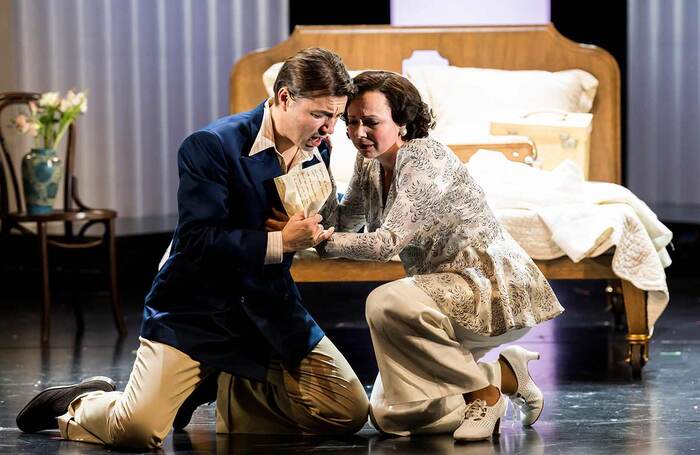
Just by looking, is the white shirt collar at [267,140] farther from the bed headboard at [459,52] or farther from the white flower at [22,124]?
the bed headboard at [459,52]

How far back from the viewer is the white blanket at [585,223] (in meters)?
3.47

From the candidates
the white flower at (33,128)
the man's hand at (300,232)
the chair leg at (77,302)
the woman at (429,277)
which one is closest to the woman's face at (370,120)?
the woman at (429,277)

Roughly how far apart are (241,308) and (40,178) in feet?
5.91

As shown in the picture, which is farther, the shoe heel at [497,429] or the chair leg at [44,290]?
the chair leg at [44,290]

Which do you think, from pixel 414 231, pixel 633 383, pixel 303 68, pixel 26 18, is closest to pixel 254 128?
pixel 303 68

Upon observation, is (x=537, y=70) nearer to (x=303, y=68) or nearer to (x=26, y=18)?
(x=303, y=68)

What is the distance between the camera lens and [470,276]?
2750 mm

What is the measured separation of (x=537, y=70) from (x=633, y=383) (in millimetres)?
1676

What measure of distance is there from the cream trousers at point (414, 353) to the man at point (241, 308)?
0.35 feet

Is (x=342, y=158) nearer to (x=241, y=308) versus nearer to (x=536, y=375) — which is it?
(x=536, y=375)

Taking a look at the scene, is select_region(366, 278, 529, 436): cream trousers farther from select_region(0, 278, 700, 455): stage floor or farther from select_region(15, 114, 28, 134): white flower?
select_region(15, 114, 28, 134): white flower

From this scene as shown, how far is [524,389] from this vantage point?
2.86 metres

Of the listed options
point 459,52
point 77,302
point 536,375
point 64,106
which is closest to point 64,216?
point 64,106

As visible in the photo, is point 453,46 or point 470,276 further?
point 453,46
